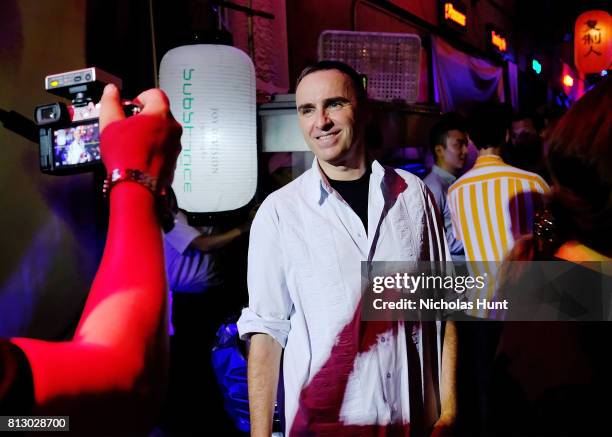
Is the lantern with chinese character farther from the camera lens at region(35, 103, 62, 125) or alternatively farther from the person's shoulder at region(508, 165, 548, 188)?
the camera lens at region(35, 103, 62, 125)

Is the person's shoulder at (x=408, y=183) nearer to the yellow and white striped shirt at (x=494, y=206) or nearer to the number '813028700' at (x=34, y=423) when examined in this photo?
the yellow and white striped shirt at (x=494, y=206)

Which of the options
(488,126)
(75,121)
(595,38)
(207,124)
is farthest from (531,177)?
(595,38)

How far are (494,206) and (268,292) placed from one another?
1907mm

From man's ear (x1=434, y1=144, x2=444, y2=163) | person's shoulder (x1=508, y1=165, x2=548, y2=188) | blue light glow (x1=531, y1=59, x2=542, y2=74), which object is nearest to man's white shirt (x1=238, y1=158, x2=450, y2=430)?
person's shoulder (x1=508, y1=165, x2=548, y2=188)

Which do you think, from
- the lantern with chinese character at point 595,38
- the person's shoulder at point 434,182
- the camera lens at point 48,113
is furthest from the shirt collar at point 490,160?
Result: the lantern with chinese character at point 595,38

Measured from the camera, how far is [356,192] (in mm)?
2154

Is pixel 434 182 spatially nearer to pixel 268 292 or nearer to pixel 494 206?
pixel 494 206

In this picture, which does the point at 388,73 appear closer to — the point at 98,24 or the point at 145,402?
the point at 98,24

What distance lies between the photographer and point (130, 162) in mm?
803

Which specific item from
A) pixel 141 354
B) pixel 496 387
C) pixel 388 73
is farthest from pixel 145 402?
pixel 388 73

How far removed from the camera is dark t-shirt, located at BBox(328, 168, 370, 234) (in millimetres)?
2102

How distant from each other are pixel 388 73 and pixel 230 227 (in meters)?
2.41

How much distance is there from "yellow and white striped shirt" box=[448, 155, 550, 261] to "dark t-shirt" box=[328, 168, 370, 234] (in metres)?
1.38

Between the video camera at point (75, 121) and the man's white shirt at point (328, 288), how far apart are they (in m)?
0.86
